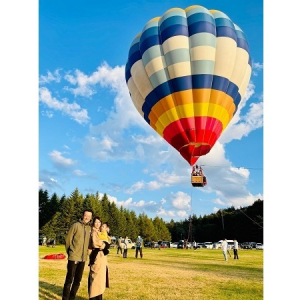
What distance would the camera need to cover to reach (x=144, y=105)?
30.0 feet

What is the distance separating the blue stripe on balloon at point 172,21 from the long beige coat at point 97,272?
19.2 feet

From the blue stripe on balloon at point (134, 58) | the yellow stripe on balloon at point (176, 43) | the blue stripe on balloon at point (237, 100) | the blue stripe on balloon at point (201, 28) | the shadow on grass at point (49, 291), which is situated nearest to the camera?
the shadow on grass at point (49, 291)

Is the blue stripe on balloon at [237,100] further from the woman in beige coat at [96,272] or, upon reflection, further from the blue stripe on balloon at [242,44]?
the woman in beige coat at [96,272]

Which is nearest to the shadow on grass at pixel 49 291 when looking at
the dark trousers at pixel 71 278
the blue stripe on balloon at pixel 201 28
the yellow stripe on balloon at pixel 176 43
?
the dark trousers at pixel 71 278

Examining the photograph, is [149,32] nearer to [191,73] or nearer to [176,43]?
[176,43]

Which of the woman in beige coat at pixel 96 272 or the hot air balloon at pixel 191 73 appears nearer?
the woman in beige coat at pixel 96 272

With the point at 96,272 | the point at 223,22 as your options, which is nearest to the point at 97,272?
the point at 96,272

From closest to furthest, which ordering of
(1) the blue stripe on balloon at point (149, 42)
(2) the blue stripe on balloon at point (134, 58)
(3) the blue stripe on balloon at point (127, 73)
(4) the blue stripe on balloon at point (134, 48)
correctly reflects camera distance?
(1) the blue stripe on balloon at point (149, 42) → (2) the blue stripe on balloon at point (134, 58) → (4) the blue stripe on balloon at point (134, 48) → (3) the blue stripe on balloon at point (127, 73)

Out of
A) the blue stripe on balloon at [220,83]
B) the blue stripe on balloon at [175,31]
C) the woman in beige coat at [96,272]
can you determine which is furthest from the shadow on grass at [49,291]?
the blue stripe on balloon at [175,31]

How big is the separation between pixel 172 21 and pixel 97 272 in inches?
249

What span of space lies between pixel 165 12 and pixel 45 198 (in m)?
23.2

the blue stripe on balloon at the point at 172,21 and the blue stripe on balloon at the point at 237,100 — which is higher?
the blue stripe on balloon at the point at 172,21

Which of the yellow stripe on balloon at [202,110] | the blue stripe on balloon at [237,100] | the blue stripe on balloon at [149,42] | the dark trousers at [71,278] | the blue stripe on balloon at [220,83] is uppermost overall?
the blue stripe on balloon at [149,42]

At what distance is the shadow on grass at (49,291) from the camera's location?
468 centimetres
